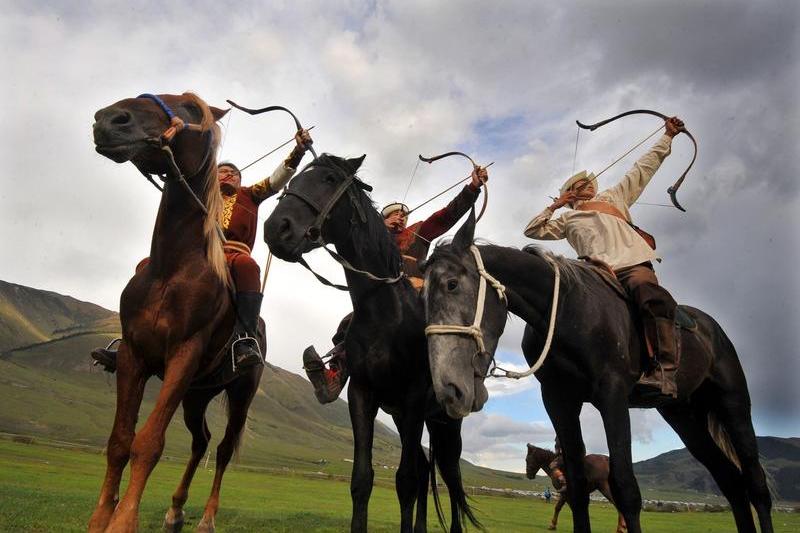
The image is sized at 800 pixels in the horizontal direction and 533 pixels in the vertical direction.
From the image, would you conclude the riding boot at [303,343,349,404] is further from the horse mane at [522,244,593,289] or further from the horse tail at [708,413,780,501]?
the horse tail at [708,413,780,501]

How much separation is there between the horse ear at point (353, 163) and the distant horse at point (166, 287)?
4.86 ft

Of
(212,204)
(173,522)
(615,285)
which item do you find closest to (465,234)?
(615,285)

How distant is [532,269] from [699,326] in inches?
128

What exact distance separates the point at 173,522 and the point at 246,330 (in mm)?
3397

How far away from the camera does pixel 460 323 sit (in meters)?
5.05

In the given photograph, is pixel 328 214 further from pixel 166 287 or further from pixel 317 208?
pixel 166 287

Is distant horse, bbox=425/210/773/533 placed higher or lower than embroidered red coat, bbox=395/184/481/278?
lower

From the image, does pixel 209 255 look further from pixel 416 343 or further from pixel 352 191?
pixel 416 343

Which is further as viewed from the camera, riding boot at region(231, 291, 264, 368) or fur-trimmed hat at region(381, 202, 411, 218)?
fur-trimmed hat at region(381, 202, 411, 218)

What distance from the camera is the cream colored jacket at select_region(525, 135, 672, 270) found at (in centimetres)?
689

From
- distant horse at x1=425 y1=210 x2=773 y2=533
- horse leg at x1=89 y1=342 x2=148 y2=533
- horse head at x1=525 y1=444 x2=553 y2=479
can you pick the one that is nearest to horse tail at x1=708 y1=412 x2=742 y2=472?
distant horse at x1=425 y1=210 x2=773 y2=533

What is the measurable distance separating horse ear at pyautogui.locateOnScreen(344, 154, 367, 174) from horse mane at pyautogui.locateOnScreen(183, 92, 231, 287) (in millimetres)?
1461

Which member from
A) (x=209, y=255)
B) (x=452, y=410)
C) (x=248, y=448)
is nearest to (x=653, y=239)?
(x=452, y=410)

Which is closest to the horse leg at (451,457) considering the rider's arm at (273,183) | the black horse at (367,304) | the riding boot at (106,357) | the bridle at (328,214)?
the black horse at (367,304)
